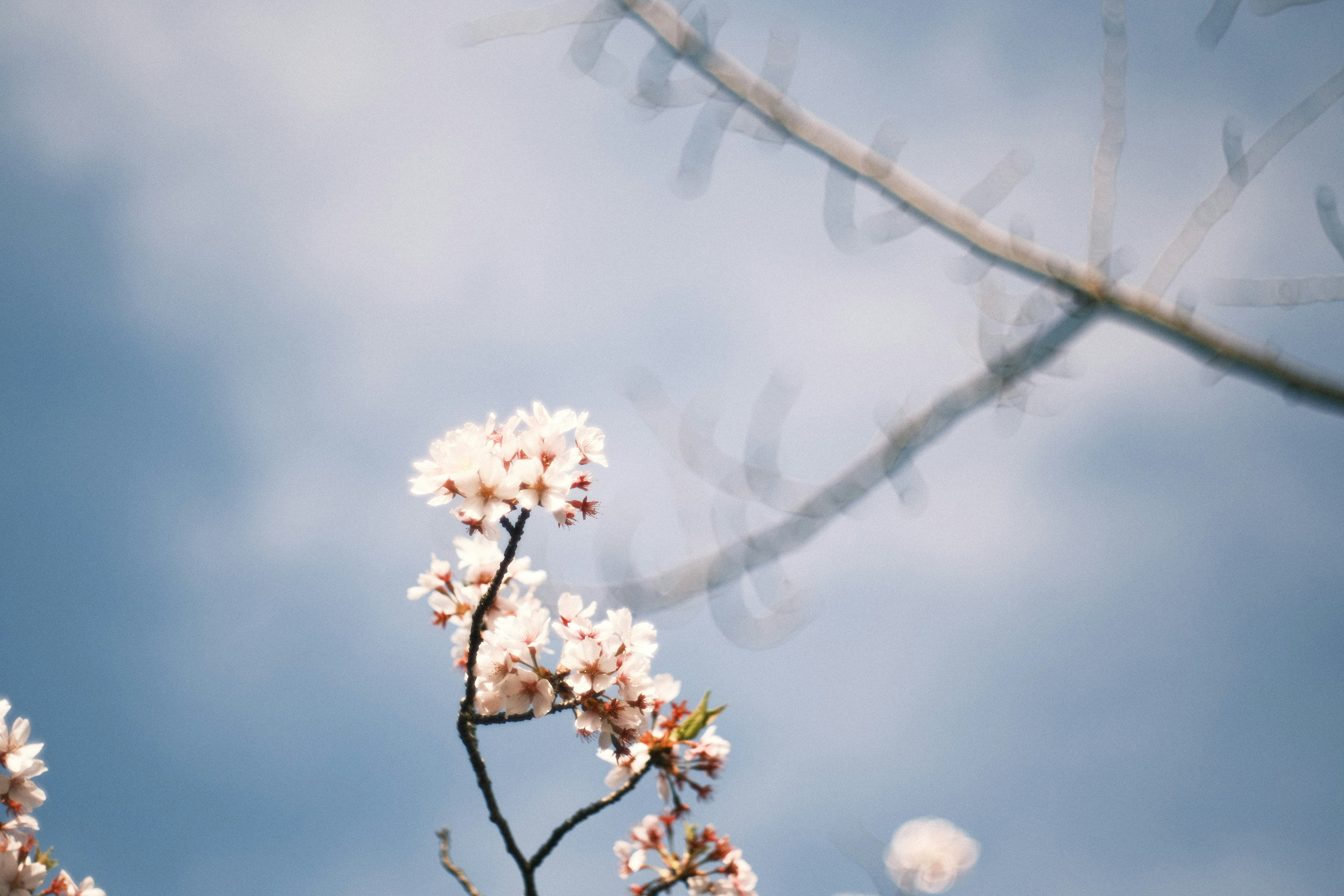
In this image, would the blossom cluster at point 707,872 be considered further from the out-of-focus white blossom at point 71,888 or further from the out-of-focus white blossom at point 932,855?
the out-of-focus white blossom at point 71,888

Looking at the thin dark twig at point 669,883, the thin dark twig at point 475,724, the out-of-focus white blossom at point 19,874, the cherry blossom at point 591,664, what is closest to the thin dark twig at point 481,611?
the thin dark twig at point 475,724

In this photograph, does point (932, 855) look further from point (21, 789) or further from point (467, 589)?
point (21, 789)

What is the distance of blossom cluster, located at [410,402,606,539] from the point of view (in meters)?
1.94

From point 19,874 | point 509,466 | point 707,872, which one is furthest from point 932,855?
point 19,874

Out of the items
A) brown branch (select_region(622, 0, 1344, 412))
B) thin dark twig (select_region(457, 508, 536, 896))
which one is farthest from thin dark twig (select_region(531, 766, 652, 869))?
brown branch (select_region(622, 0, 1344, 412))

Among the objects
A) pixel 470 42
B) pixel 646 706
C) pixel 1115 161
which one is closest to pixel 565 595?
pixel 646 706

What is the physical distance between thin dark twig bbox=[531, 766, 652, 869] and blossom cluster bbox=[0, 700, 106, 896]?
96.4 inches

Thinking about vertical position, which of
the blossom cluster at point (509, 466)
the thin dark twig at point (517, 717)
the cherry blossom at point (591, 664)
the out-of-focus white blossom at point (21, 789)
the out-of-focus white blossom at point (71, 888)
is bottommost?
the out-of-focus white blossom at point (71, 888)

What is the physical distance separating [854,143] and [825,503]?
2.53 feet

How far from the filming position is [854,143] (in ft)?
4.11

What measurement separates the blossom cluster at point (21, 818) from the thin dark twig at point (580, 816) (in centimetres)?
245

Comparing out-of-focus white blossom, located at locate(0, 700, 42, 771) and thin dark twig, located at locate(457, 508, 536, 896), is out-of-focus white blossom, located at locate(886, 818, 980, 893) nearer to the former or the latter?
thin dark twig, located at locate(457, 508, 536, 896)

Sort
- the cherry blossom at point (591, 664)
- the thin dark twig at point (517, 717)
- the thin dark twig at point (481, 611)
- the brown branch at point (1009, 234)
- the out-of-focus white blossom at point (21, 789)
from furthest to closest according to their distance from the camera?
the out-of-focus white blossom at point (21, 789)
the cherry blossom at point (591, 664)
the thin dark twig at point (517, 717)
the thin dark twig at point (481, 611)
the brown branch at point (1009, 234)

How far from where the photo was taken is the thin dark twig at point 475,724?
188 centimetres
